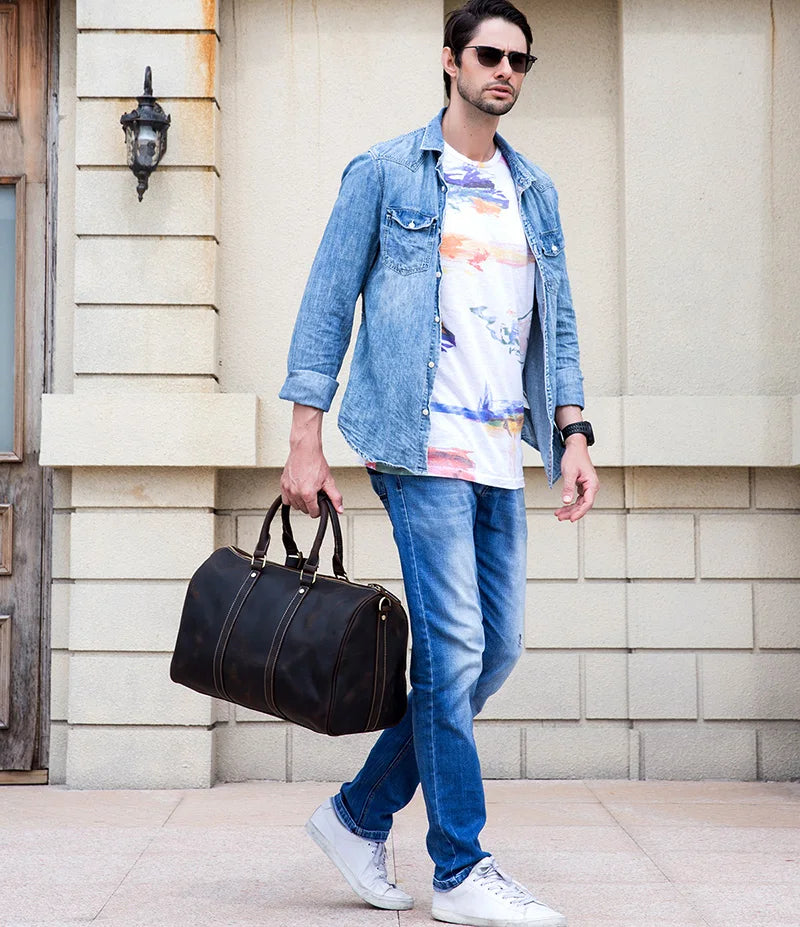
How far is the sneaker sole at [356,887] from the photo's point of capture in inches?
114

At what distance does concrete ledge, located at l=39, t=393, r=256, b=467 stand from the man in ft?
5.91

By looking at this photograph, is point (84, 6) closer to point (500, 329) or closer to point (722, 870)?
point (500, 329)

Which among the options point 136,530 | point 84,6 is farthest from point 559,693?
point 84,6

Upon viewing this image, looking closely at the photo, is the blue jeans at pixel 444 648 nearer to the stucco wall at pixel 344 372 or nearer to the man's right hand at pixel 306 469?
the man's right hand at pixel 306 469

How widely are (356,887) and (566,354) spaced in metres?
1.42

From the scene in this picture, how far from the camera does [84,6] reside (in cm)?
474

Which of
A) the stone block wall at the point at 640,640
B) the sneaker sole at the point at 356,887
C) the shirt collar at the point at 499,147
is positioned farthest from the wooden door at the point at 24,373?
the shirt collar at the point at 499,147

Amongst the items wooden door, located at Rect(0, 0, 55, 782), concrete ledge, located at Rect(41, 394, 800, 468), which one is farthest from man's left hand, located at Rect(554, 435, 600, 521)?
wooden door, located at Rect(0, 0, 55, 782)

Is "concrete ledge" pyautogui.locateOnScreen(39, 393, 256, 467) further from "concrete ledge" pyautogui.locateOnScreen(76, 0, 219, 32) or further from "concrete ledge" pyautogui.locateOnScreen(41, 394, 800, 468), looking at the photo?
"concrete ledge" pyautogui.locateOnScreen(76, 0, 219, 32)

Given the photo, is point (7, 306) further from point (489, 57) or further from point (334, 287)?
point (489, 57)

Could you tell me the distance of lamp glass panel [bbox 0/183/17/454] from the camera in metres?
4.96

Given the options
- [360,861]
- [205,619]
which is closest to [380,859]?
[360,861]

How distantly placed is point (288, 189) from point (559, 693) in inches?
90.3

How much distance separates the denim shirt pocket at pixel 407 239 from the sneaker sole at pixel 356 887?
4.56 feet
